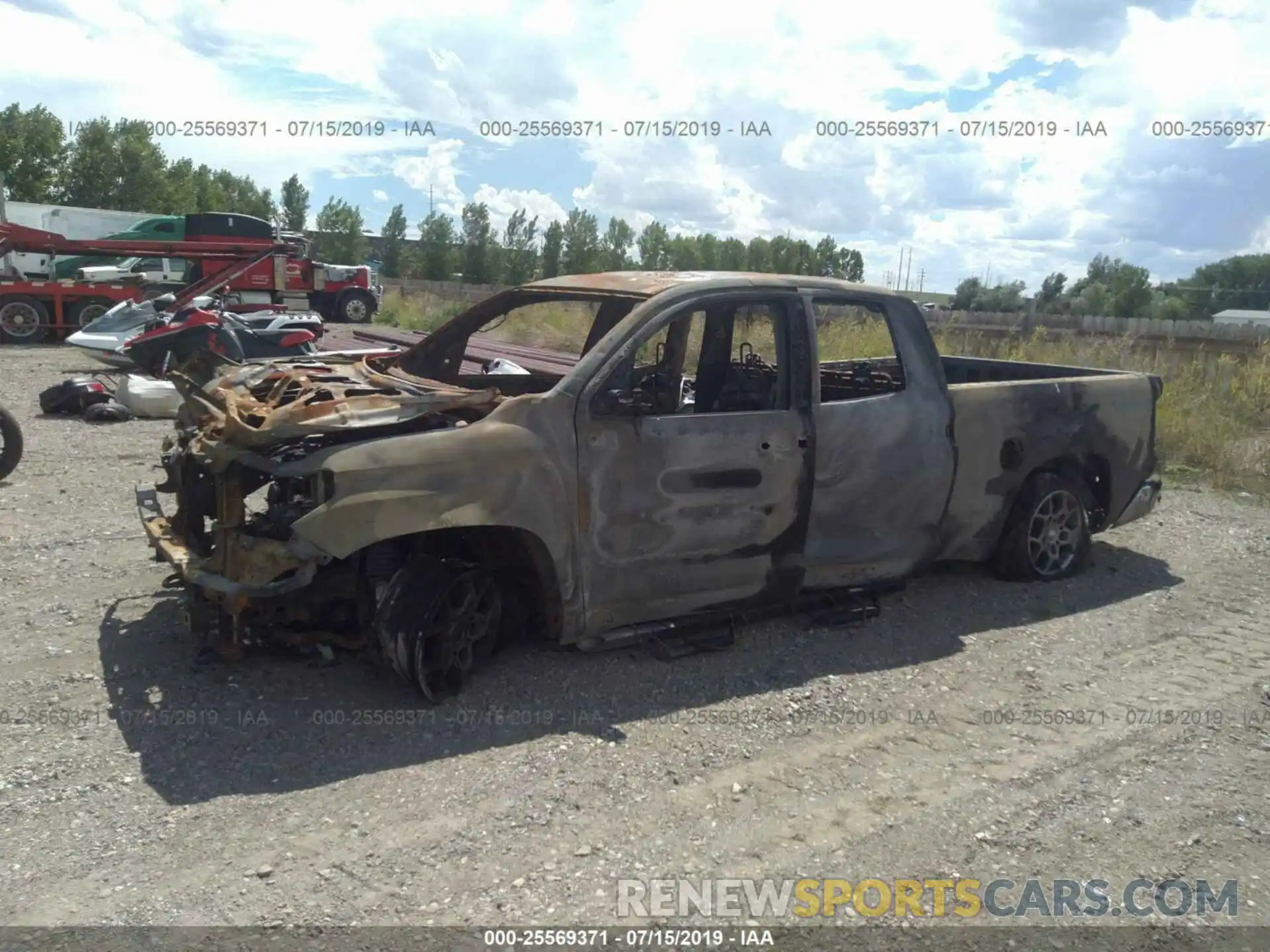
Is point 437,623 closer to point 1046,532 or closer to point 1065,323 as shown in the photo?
point 1046,532

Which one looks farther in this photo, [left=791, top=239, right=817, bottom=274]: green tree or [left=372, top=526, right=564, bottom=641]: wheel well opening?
[left=791, top=239, right=817, bottom=274]: green tree

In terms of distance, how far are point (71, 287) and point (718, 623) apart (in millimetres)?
19936

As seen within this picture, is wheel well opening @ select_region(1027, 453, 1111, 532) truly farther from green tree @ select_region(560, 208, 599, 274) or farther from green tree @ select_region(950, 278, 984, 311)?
green tree @ select_region(950, 278, 984, 311)

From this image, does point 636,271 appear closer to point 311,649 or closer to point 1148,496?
point 311,649

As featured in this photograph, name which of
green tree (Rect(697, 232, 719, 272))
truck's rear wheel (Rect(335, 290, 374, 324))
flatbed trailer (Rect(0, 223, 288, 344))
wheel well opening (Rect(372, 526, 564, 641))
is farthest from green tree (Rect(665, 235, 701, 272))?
wheel well opening (Rect(372, 526, 564, 641))

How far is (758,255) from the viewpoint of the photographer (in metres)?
31.2

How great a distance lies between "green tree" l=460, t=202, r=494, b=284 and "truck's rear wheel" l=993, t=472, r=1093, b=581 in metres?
48.0

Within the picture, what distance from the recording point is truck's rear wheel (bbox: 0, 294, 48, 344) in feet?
65.5

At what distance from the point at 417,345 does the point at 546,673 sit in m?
2.03

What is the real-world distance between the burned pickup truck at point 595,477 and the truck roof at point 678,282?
0.07 feet

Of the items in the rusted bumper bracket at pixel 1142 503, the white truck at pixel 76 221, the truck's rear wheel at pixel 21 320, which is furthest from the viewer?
the white truck at pixel 76 221

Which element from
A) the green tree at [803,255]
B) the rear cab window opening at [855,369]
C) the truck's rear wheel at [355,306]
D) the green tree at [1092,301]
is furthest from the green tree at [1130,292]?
the rear cab window opening at [855,369]

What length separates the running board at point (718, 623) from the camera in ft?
15.7

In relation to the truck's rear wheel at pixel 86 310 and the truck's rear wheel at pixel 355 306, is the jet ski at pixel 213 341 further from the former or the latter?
the truck's rear wheel at pixel 355 306
